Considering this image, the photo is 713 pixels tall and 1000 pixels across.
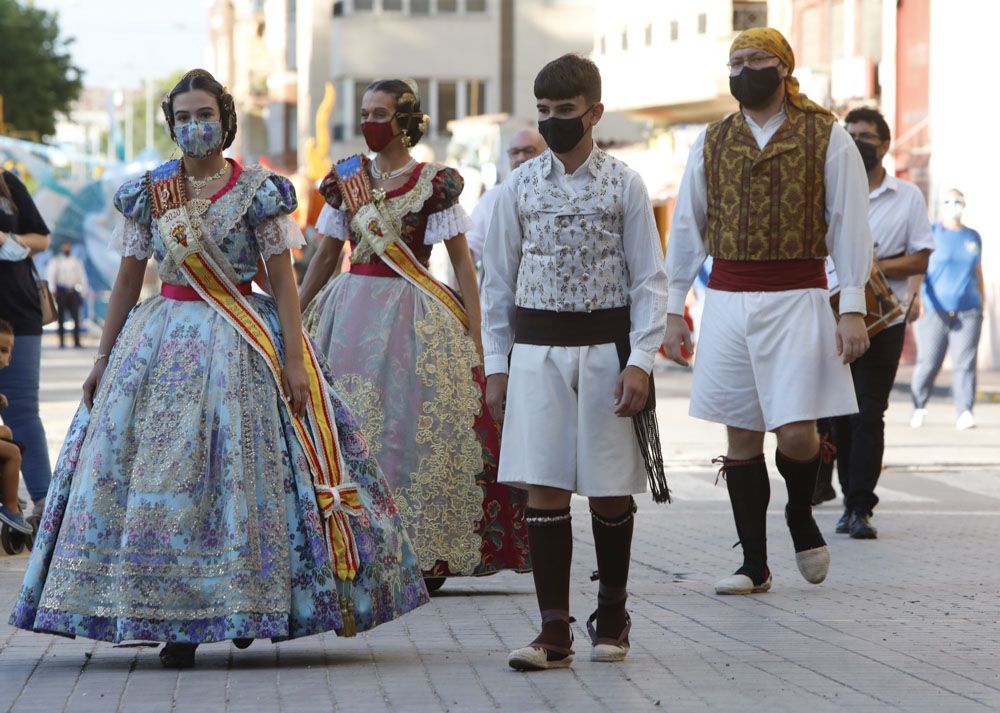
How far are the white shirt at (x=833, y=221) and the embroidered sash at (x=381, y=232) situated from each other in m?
0.98

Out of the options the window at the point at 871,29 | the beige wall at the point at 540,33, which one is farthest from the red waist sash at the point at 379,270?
the beige wall at the point at 540,33

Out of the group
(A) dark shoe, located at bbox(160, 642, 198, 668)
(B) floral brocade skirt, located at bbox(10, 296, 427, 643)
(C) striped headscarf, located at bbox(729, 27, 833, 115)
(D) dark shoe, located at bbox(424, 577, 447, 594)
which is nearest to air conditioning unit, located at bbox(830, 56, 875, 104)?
(C) striped headscarf, located at bbox(729, 27, 833, 115)

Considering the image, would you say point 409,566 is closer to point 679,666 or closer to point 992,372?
point 679,666

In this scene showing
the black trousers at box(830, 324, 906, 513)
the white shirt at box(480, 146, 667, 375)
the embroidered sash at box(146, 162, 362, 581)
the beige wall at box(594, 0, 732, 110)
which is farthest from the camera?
the beige wall at box(594, 0, 732, 110)

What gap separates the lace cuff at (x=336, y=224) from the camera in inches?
348

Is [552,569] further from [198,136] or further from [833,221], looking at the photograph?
[833,221]

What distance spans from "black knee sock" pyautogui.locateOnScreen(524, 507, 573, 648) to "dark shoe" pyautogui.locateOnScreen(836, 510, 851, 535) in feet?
14.3

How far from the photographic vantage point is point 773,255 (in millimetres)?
8195

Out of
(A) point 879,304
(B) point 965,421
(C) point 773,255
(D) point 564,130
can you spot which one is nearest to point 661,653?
(D) point 564,130

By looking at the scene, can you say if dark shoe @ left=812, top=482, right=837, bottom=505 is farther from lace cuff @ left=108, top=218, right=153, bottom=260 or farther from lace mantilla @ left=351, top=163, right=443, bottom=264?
lace cuff @ left=108, top=218, right=153, bottom=260

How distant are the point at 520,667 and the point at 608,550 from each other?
0.48 metres

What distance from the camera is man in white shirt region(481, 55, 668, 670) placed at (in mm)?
6543

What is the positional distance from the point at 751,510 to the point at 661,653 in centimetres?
171

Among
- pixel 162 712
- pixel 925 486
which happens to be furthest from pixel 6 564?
pixel 925 486
